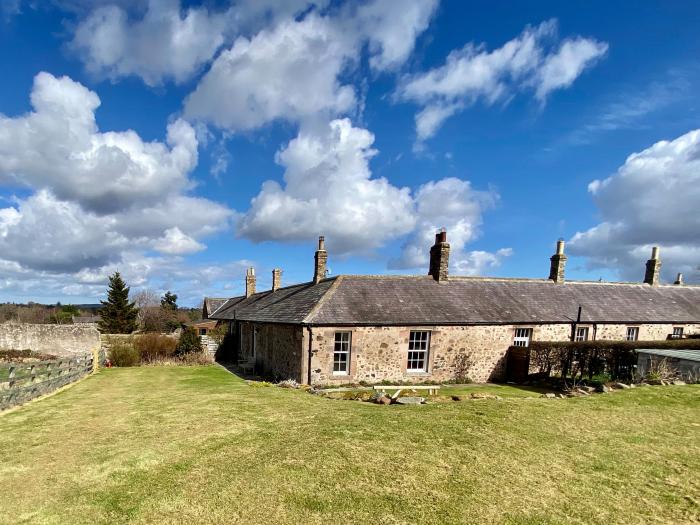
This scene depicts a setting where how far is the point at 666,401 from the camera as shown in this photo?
11.1 m

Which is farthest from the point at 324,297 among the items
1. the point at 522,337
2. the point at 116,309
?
the point at 116,309

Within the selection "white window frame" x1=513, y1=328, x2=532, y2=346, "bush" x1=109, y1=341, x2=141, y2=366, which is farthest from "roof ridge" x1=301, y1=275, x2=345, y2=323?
"bush" x1=109, y1=341, x2=141, y2=366

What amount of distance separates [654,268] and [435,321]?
19.8 meters

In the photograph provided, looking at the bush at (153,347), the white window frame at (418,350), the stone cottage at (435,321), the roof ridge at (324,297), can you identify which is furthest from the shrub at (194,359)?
the white window frame at (418,350)

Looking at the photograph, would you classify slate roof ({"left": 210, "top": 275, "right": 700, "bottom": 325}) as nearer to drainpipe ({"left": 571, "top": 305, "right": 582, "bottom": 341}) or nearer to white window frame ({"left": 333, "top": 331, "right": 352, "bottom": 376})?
drainpipe ({"left": 571, "top": 305, "right": 582, "bottom": 341})

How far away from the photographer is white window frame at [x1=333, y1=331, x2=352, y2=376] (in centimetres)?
1752

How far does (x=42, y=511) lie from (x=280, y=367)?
1361 centimetres

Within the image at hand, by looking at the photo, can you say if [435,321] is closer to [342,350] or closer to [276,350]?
[342,350]

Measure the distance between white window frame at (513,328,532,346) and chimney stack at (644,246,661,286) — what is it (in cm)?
1417

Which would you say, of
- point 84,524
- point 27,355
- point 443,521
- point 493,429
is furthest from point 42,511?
point 27,355

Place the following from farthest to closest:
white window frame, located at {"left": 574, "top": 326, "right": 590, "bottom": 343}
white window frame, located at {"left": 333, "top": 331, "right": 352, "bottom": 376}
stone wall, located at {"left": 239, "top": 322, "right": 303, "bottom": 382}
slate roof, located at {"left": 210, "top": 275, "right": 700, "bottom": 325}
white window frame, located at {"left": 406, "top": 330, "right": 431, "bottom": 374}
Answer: white window frame, located at {"left": 574, "top": 326, "right": 590, "bottom": 343} → slate roof, located at {"left": 210, "top": 275, "right": 700, "bottom": 325} → white window frame, located at {"left": 406, "top": 330, "right": 431, "bottom": 374} → stone wall, located at {"left": 239, "top": 322, "right": 303, "bottom": 382} → white window frame, located at {"left": 333, "top": 331, "right": 352, "bottom": 376}

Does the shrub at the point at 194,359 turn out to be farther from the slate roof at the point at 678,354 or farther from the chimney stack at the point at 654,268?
the chimney stack at the point at 654,268

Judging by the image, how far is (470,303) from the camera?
2072cm

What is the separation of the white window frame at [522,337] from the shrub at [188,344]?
19.9m
